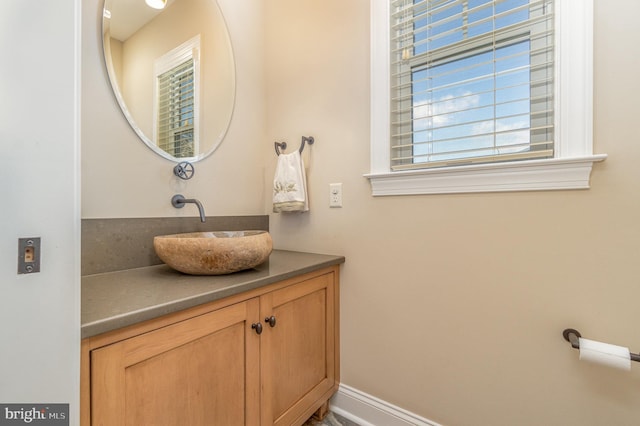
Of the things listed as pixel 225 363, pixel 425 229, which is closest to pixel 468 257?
pixel 425 229

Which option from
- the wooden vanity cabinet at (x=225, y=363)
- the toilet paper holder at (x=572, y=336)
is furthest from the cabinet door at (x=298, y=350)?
the toilet paper holder at (x=572, y=336)

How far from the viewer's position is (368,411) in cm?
139

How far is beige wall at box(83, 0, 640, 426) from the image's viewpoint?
0.93 m

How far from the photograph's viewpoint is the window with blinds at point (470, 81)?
1072 mm

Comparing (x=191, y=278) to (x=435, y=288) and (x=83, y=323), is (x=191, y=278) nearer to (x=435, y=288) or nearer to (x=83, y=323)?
(x=83, y=323)

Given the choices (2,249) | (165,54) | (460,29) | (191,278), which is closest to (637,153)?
(460,29)

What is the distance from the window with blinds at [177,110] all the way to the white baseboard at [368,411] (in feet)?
4.58

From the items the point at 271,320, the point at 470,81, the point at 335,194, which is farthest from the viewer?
the point at 335,194

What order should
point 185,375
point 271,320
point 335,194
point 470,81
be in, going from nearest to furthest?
point 185,375 → point 271,320 → point 470,81 → point 335,194

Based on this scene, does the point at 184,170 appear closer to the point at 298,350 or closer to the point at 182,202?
the point at 182,202

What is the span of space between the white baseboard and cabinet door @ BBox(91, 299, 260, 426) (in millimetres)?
586

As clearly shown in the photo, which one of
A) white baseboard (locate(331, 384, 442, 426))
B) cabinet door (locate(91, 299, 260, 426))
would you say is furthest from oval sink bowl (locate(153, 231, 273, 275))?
white baseboard (locate(331, 384, 442, 426))

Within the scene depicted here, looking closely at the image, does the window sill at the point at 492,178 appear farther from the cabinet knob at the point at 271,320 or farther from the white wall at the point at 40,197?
the white wall at the point at 40,197

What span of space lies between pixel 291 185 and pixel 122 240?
77cm
